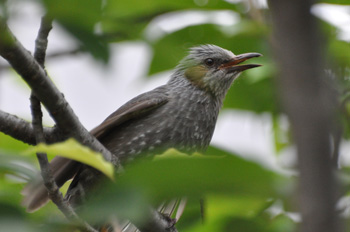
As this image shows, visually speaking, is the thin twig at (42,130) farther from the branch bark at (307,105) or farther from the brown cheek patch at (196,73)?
the brown cheek patch at (196,73)

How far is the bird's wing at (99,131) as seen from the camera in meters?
3.84

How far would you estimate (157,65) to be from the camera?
335 centimetres

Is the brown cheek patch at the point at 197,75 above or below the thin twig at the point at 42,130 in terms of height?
below

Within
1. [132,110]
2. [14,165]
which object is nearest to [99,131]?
[132,110]

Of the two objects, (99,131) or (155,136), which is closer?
(99,131)

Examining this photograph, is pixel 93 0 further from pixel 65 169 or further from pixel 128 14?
pixel 65 169

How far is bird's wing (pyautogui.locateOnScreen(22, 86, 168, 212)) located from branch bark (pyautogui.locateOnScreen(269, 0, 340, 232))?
3097 millimetres

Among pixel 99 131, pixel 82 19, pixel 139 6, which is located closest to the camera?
pixel 82 19

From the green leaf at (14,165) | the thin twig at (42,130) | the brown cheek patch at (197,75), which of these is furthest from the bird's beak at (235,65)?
the green leaf at (14,165)

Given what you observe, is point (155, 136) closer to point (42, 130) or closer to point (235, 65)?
point (235, 65)

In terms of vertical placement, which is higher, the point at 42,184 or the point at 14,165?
the point at 14,165

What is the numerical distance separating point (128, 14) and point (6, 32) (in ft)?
4.45

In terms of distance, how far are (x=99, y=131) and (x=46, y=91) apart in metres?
2.09

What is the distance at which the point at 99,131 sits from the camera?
15.0 ft
